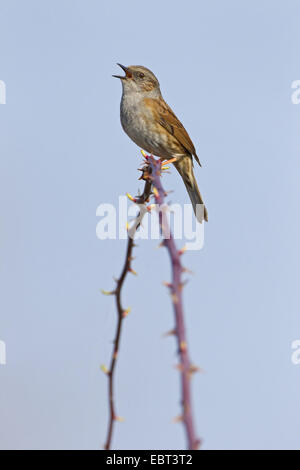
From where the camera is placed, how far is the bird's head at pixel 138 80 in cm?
784

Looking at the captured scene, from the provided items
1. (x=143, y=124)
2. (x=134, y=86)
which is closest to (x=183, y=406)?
(x=143, y=124)

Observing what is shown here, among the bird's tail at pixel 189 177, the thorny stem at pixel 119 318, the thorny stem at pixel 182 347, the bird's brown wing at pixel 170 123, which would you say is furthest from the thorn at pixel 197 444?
the bird's brown wing at pixel 170 123

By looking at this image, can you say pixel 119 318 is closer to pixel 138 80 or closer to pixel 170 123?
pixel 170 123

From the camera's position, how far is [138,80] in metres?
7.94

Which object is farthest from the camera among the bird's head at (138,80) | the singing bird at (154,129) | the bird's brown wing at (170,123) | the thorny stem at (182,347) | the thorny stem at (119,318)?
the bird's head at (138,80)

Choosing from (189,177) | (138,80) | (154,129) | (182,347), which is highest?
(138,80)

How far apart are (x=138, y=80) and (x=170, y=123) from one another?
2.54 feet

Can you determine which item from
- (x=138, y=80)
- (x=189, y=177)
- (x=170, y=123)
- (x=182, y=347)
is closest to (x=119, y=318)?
(x=182, y=347)

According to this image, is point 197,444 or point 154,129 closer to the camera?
point 197,444

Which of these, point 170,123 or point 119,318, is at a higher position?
point 170,123

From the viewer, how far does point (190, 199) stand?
7.56m

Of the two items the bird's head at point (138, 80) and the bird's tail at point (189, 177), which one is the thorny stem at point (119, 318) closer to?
the bird's tail at point (189, 177)

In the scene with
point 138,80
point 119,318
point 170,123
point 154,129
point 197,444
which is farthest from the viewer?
point 138,80

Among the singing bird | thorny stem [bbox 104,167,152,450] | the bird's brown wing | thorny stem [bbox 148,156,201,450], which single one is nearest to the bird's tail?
the singing bird
